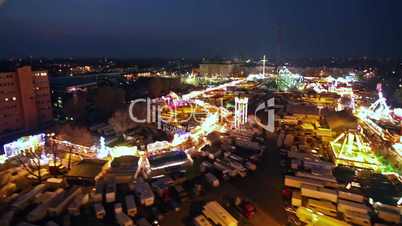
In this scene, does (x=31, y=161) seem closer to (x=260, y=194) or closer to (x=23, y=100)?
(x=260, y=194)

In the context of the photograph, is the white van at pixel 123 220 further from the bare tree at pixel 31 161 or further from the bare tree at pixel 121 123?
the bare tree at pixel 121 123

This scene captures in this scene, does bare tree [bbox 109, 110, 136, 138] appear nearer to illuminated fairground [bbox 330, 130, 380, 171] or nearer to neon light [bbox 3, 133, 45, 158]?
neon light [bbox 3, 133, 45, 158]

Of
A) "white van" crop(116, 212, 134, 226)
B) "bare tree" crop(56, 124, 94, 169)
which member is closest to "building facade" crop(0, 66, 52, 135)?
"bare tree" crop(56, 124, 94, 169)

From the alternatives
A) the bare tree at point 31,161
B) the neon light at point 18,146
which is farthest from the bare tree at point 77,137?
the bare tree at point 31,161

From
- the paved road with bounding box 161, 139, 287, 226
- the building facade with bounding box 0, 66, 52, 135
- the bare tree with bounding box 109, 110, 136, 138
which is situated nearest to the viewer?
the paved road with bounding box 161, 139, 287, 226

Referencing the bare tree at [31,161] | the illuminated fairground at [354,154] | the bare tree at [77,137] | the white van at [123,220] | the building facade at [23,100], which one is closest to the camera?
the white van at [123,220]

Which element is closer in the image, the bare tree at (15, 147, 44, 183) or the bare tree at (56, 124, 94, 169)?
the bare tree at (15, 147, 44, 183)

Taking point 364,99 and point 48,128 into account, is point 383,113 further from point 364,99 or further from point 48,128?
point 48,128

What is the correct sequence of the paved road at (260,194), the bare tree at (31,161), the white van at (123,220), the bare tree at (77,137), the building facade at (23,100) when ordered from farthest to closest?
the building facade at (23,100), the bare tree at (77,137), the bare tree at (31,161), the paved road at (260,194), the white van at (123,220)
